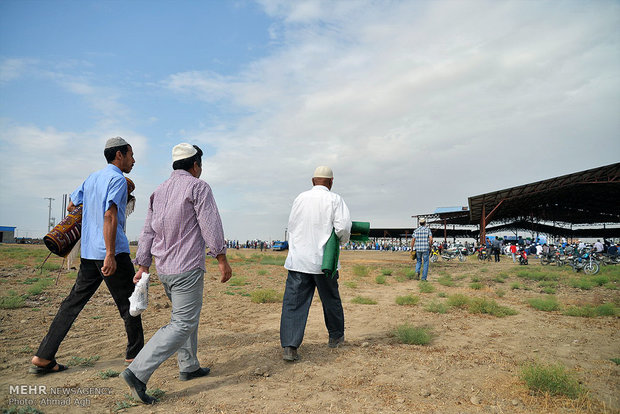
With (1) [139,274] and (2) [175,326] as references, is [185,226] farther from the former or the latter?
(2) [175,326]

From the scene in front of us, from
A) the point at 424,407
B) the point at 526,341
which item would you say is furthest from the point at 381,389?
the point at 526,341

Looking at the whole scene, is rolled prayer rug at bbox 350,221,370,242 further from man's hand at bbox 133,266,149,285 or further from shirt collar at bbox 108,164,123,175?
shirt collar at bbox 108,164,123,175

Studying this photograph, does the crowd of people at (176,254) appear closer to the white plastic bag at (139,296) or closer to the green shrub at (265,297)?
the white plastic bag at (139,296)

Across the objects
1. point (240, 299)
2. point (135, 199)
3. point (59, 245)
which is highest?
point (135, 199)

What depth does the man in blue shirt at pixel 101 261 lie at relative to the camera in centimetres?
319

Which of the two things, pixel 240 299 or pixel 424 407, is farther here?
pixel 240 299

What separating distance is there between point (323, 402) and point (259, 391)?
1.72 ft

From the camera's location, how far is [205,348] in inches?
166

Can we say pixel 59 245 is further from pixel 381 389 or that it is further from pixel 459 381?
pixel 459 381

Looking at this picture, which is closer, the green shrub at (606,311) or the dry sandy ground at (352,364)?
the dry sandy ground at (352,364)

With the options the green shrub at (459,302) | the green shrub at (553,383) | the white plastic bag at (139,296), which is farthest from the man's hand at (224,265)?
the green shrub at (459,302)

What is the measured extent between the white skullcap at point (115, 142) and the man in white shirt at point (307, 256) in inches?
67.8

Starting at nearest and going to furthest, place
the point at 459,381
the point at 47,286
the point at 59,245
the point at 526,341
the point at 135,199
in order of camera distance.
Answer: the point at 459,381, the point at 59,245, the point at 135,199, the point at 526,341, the point at 47,286

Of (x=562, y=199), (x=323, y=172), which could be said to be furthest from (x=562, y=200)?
(x=323, y=172)
